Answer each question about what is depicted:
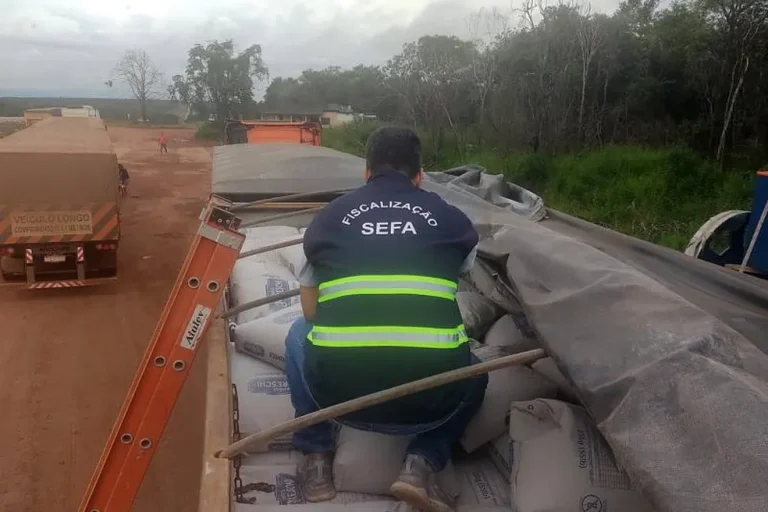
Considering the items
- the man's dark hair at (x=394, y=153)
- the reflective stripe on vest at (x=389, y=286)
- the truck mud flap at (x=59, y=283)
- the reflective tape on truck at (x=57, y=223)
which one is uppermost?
the man's dark hair at (x=394, y=153)

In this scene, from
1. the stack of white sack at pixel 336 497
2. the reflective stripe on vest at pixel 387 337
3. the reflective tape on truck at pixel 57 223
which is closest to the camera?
the reflective stripe on vest at pixel 387 337

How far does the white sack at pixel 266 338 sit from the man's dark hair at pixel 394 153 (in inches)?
43.4

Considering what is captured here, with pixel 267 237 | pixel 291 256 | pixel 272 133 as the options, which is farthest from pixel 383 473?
pixel 272 133

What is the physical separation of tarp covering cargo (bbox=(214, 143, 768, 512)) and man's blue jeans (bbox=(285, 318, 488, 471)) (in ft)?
1.30

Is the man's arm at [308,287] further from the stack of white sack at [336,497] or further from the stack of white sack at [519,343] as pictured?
the stack of white sack at [519,343]

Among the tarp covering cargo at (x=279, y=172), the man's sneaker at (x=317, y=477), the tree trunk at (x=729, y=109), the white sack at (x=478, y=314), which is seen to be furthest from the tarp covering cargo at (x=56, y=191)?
the tree trunk at (x=729, y=109)

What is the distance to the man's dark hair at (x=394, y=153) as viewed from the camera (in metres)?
2.24

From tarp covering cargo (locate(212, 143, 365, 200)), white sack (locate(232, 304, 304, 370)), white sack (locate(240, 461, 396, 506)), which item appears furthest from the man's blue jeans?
tarp covering cargo (locate(212, 143, 365, 200))

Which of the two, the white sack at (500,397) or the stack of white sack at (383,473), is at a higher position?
the white sack at (500,397)

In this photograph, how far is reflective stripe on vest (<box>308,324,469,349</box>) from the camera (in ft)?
6.60

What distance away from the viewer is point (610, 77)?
1412 cm

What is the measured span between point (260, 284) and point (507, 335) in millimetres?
1791

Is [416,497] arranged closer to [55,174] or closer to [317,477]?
[317,477]

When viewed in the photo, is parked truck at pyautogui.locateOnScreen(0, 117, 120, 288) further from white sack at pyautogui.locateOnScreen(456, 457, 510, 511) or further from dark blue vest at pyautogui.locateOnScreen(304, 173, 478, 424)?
white sack at pyautogui.locateOnScreen(456, 457, 510, 511)
